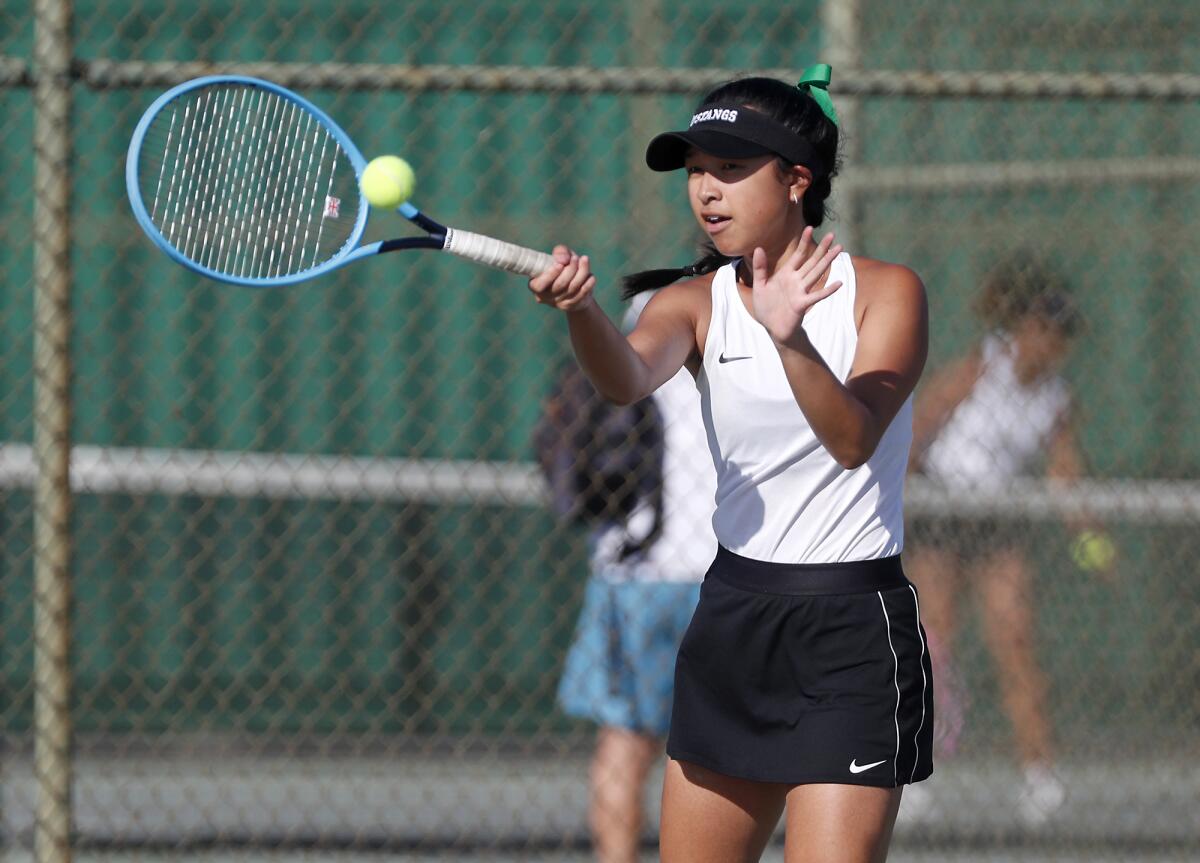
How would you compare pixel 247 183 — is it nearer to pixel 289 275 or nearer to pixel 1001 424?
pixel 289 275

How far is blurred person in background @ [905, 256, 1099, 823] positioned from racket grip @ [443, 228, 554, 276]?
9.70 ft

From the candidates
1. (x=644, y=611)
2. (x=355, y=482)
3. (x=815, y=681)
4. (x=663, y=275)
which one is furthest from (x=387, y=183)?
(x=355, y=482)

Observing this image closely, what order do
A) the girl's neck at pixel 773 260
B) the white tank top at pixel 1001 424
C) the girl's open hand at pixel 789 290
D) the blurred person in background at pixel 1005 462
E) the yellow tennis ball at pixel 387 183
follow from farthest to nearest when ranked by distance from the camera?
the white tank top at pixel 1001 424 < the blurred person in background at pixel 1005 462 < the girl's neck at pixel 773 260 < the yellow tennis ball at pixel 387 183 < the girl's open hand at pixel 789 290

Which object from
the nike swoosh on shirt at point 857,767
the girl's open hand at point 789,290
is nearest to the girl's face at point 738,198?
the girl's open hand at point 789,290

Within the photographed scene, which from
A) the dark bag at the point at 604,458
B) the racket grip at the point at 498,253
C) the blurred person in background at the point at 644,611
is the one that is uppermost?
the racket grip at the point at 498,253

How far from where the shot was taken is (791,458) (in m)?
2.76

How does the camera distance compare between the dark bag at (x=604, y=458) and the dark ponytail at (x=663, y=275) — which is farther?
the dark bag at (x=604, y=458)

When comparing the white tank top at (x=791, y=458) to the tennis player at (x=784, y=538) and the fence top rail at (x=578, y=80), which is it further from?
the fence top rail at (x=578, y=80)

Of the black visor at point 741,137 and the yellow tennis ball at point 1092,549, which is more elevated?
the black visor at point 741,137

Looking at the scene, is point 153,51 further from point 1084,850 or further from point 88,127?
point 1084,850

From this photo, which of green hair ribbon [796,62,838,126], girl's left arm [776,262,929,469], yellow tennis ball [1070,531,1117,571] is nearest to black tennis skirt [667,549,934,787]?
girl's left arm [776,262,929,469]

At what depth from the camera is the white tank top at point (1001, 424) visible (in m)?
5.72

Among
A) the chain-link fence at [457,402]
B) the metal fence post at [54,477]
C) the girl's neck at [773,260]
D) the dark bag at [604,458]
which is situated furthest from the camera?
the chain-link fence at [457,402]

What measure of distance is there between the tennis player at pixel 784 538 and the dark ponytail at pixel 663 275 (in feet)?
0.17
